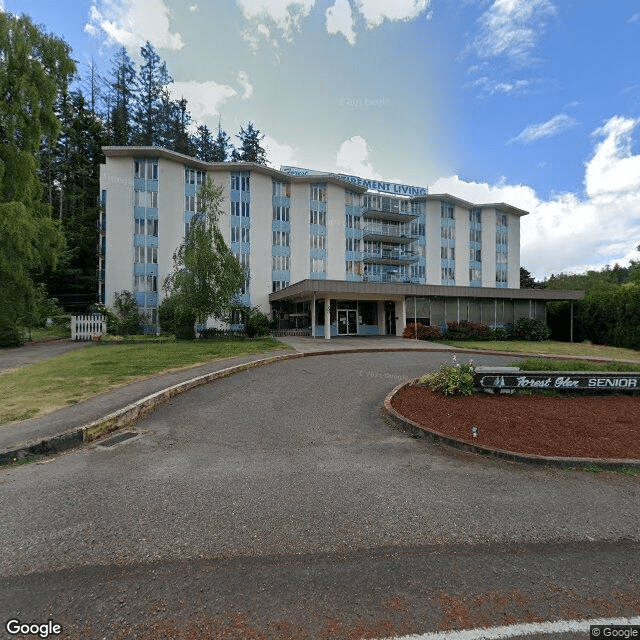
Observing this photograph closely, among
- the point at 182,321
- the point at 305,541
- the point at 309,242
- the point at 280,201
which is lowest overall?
the point at 305,541

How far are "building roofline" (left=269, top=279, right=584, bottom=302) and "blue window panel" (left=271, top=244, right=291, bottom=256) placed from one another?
771cm

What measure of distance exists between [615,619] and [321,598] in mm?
1992

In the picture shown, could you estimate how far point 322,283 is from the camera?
21719mm

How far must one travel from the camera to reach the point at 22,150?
20.5 metres

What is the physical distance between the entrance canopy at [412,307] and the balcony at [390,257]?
38.6 feet

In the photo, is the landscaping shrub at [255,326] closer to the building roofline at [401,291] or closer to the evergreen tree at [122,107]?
the building roofline at [401,291]

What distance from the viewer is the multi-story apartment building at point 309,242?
27.2 m

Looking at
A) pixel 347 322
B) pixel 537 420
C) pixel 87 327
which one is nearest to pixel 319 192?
pixel 347 322

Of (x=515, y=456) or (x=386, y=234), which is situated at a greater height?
(x=386, y=234)

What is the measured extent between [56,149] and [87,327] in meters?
30.6

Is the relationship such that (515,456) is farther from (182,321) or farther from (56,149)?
(56,149)

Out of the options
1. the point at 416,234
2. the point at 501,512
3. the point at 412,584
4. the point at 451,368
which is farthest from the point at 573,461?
the point at 416,234

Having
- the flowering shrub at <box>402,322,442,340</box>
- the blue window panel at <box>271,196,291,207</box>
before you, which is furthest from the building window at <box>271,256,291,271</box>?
the flowering shrub at <box>402,322,442,340</box>

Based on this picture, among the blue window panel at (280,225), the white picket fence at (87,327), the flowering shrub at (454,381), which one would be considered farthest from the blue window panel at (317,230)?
the flowering shrub at (454,381)
